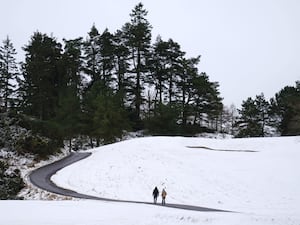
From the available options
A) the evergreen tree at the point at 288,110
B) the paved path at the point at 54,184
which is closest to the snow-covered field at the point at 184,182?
the paved path at the point at 54,184

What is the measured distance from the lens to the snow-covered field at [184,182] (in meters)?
15.5

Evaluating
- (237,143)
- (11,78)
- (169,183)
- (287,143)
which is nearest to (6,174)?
(169,183)

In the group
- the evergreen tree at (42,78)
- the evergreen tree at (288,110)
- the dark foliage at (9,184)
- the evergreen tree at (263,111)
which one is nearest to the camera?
the dark foliage at (9,184)

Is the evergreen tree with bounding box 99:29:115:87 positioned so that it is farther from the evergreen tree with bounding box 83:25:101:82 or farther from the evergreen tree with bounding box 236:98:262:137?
the evergreen tree with bounding box 236:98:262:137

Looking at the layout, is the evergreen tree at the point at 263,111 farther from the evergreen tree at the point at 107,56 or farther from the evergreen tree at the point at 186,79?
the evergreen tree at the point at 107,56

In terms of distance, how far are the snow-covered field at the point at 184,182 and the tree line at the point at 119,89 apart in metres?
8.34

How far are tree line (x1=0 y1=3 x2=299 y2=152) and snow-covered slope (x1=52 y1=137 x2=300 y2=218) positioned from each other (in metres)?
8.49

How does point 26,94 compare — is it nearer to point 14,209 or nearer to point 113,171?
point 113,171

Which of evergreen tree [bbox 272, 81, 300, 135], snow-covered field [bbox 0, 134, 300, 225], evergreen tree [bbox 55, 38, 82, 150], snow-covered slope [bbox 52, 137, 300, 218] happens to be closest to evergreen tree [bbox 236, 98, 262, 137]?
evergreen tree [bbox 272, 81, 300, 135]

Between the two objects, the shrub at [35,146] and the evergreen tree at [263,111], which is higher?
the evergreen tree at [263,111]

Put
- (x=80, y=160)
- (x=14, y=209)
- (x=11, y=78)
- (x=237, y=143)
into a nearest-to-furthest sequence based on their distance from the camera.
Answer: (x=14, y=209) → (x=80, y=160) → (x=237, y=143) → (x=11, y=78)

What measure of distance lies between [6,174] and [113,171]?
8.11 m

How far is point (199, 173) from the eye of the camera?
27484 mm

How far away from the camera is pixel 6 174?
2638cm
